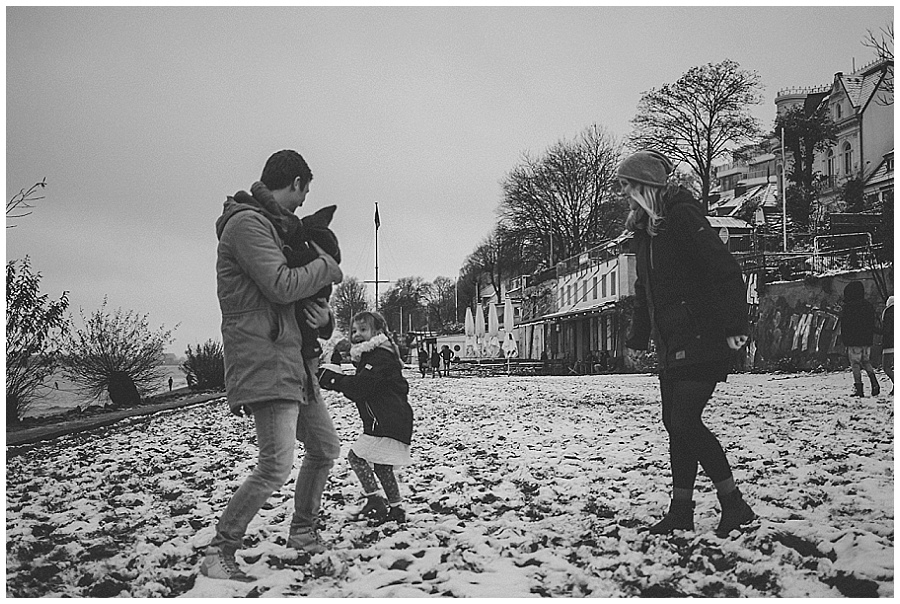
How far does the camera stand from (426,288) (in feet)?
14.5

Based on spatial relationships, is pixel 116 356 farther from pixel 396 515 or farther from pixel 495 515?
pixel 495 515

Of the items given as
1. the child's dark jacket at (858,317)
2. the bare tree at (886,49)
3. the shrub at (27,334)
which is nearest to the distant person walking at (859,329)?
the child's dark jacket at (858,317)

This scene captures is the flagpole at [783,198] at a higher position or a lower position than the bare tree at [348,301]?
higher

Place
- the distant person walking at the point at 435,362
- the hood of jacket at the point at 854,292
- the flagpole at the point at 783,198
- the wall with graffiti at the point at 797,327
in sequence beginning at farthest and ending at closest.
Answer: the wall with graffiti at the point at 797,327
the distant person walking at the point at 435,362
the hood of jacket at the point at 854,292
the flagpole at the point at 783,198

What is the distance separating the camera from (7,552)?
A: 2.89 metres

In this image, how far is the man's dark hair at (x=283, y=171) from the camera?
266 cm

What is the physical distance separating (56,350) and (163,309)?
0.67 metres

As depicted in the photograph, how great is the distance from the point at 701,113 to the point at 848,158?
0.72 m

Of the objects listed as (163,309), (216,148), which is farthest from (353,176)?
(163,309)

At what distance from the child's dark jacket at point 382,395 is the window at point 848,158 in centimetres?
236

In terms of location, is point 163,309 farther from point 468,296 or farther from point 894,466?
point 894,466

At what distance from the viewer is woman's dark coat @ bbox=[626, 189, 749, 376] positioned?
266 cm

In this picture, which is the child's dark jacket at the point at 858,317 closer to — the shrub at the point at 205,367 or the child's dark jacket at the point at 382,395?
the child's dark jacket at the point at 382,395

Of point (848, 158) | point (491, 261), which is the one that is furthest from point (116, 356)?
point (848, 158)
